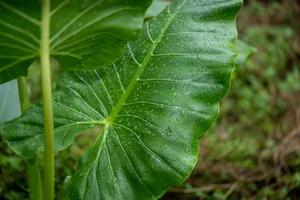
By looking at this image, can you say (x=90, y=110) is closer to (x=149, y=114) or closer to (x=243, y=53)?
(x=149, y=114)

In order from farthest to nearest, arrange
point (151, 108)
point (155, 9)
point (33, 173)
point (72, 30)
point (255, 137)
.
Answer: point (255, 137), point (155, 9), point (33, 173), point (151, 108), point (72, 30)

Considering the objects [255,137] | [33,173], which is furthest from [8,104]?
[255,137]

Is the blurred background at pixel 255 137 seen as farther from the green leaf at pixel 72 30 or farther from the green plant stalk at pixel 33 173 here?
the green leaf at pixel 72 30

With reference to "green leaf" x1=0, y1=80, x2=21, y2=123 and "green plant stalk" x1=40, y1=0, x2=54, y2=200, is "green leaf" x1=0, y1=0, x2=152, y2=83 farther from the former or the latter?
"green leaf" x1=0, y1=80, x2=21, y2=123

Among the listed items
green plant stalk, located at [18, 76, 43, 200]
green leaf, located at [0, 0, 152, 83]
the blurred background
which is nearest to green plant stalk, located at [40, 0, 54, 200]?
green leaf, located at [0, 0, 152, 83]

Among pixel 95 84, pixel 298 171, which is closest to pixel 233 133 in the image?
pixel 298 171

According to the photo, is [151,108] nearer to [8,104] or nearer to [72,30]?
[72,30]
